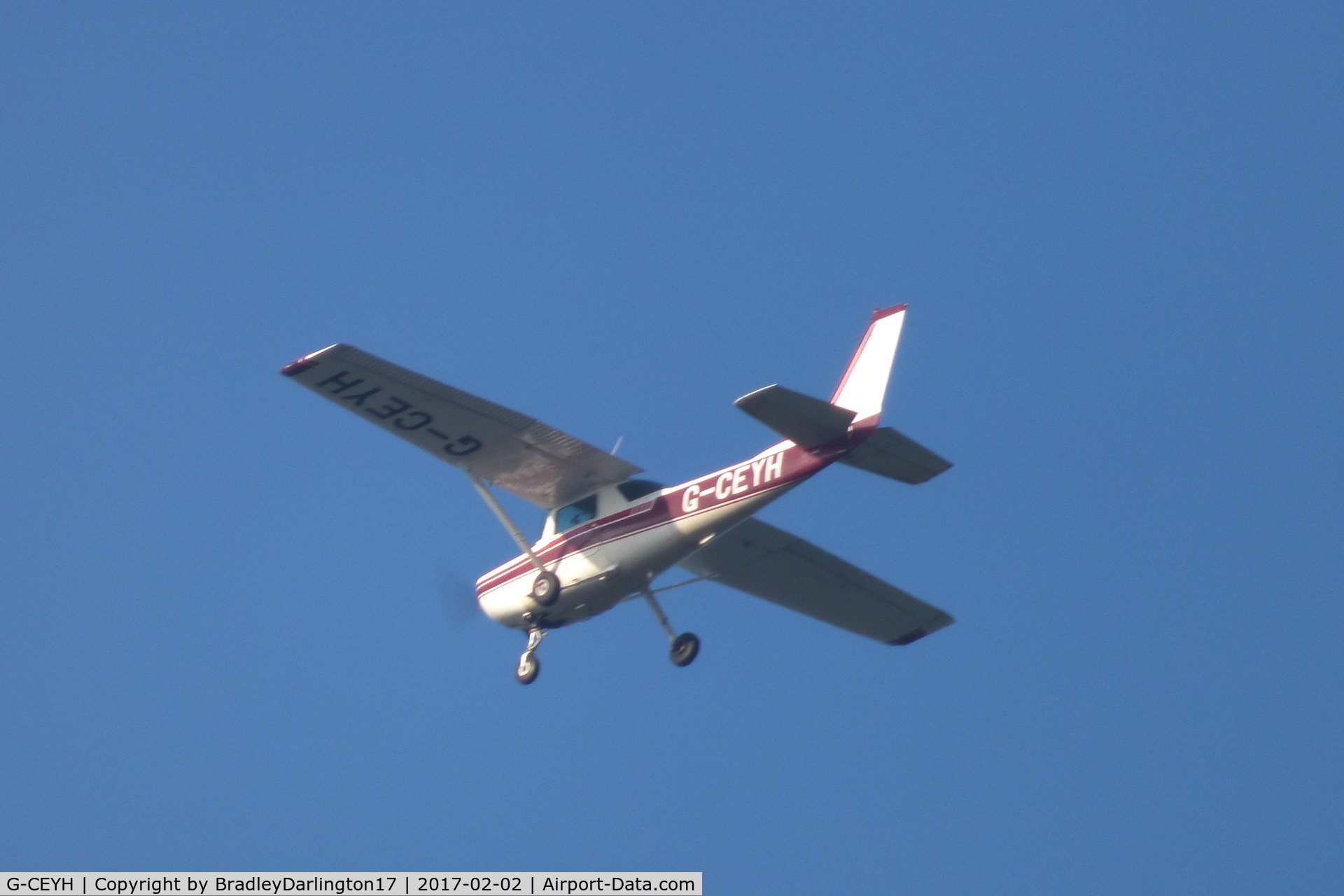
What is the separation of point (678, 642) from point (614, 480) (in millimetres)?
2465

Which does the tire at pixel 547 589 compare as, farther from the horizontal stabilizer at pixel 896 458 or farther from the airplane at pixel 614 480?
the horizontal stabilizer at pixel 896 458

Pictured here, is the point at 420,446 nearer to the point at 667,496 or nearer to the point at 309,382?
the point at 309,382

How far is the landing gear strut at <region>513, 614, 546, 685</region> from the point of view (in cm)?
2423

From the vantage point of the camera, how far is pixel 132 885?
2261 centimetres

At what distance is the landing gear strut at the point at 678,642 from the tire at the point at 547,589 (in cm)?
137

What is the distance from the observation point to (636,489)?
23578 mm

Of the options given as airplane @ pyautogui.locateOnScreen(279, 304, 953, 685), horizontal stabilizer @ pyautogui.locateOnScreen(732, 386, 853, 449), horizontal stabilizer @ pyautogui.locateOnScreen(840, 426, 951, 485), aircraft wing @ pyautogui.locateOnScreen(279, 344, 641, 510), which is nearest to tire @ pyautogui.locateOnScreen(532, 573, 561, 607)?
airplane @ pyautogui.locateOnScreen(279, 304, 953, 685)

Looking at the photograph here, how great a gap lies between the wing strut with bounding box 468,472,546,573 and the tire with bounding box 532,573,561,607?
171 millimetres

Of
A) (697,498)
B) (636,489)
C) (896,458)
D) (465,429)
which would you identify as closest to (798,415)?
(896,458)

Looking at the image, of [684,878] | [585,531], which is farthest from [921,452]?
[684,878]

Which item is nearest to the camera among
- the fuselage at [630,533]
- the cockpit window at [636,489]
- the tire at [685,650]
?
the fuselage at [630,533]

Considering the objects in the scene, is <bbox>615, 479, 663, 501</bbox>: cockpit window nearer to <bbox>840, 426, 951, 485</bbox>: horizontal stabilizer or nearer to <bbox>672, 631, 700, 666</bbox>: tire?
<bbox>672, 631, 700, 666</bbox>: tire

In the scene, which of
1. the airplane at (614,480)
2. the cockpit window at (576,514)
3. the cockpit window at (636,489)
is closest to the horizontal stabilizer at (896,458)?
the airplane at (614,480)

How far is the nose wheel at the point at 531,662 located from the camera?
79.5 ft
